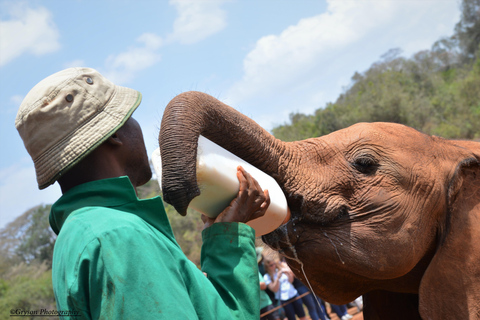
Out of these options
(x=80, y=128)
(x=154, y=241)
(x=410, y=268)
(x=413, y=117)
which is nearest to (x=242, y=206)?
(x=154, y=241)

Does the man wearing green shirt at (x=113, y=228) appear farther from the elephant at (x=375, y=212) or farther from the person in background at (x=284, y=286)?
the person in background at (x=284, y=286)

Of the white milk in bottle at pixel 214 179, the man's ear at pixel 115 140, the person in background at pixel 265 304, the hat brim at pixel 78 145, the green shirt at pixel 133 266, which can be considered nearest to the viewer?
the green shirt at pixel 133 266

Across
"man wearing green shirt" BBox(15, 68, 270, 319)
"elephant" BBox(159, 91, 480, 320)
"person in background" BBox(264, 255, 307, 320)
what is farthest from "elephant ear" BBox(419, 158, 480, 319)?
"person in background" BBox(264, 255, 307, 320)

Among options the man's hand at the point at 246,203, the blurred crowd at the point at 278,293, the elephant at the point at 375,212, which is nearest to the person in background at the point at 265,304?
the blurred crowd at the point at 278,293

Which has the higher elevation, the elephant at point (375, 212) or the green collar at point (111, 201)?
the green collar at point (111, 201)

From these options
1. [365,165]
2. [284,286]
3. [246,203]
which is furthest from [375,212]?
[284,286]

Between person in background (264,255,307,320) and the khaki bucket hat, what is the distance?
6.04 meters

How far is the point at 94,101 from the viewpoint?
1816mm

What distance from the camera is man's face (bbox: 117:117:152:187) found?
1951mm

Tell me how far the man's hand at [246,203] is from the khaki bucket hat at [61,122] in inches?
24.4

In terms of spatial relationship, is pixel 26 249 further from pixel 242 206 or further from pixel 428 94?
pixel 242 206

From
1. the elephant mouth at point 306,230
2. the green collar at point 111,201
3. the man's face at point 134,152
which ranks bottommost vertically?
the elephant mouth at point 306,230

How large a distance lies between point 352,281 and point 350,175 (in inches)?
25.1

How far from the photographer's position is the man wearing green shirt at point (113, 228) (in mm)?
1472
